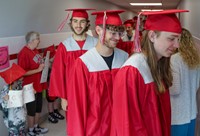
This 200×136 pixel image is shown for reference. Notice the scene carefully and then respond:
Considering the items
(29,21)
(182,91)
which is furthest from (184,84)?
(29,21)

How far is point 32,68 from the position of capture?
11.9 feet

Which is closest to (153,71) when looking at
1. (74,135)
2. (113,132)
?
(113,132)

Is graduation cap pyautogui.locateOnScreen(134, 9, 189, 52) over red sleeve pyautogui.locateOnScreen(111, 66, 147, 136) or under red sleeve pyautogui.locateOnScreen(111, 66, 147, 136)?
over

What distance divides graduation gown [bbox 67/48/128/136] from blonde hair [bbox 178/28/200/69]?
72 cm

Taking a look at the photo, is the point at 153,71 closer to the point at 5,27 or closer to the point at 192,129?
the point at 192,129

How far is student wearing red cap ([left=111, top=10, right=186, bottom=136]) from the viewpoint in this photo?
1366 mm

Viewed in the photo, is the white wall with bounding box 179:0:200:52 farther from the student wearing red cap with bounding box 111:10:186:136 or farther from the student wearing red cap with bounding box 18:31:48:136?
the student wearing red cap with bounding box 18:31:48:136

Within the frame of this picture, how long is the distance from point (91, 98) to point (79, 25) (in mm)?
1251

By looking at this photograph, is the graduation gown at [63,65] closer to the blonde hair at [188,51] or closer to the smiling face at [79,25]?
the smiling face at [79,25]

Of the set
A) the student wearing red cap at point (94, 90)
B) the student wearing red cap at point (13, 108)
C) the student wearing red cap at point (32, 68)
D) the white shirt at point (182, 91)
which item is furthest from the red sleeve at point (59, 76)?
the white shirt at point (182, 91)

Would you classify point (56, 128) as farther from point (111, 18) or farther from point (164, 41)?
point (164, 41)

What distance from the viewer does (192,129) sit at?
97.2 inches

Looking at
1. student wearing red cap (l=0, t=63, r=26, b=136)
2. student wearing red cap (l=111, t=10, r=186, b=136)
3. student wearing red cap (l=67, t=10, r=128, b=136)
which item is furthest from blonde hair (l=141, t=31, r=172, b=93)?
student wearing red cap (l=0, t=63, r=26, b=136)

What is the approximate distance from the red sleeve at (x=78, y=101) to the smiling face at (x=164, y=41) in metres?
0.60
